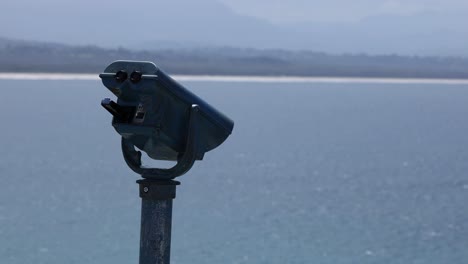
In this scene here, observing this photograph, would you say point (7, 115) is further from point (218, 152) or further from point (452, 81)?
point (452, 81)

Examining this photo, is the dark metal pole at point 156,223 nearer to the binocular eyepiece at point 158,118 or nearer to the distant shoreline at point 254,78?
the binocular eyepiece at point 158,118

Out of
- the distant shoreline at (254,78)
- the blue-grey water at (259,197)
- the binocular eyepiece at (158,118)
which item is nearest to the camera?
the binocular eyepiece at (158,118)

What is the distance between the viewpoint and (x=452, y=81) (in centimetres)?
9469

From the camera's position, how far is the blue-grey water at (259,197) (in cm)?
1209

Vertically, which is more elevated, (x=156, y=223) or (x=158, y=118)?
(x=158, y=118)

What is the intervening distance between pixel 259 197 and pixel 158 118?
14189mm

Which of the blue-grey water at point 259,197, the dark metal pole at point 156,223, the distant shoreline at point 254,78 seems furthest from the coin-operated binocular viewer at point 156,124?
the distant shoreline at point 254,78

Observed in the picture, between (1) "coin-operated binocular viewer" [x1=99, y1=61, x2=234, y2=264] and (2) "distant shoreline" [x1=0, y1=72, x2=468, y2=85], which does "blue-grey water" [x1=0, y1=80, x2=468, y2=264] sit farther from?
(2) "distant shoreline" [x1=0, y1=72, x2=468, y2=85]

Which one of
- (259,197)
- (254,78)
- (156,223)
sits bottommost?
(259,197)

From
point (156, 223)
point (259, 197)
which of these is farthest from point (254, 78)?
point (156, 223)

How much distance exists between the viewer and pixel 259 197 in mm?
16891

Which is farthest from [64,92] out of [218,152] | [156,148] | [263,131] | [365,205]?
[156,148]

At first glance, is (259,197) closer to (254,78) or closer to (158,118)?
(158,118)

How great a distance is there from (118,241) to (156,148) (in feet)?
31.2
